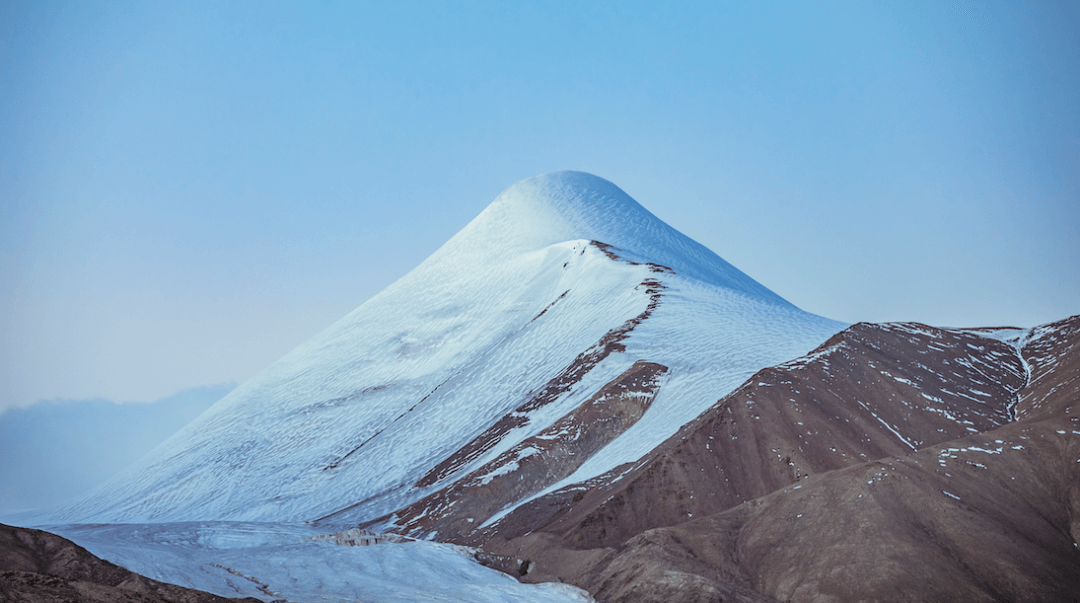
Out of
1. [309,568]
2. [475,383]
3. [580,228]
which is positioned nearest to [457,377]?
[475,383]

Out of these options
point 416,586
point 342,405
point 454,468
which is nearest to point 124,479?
point 342,405

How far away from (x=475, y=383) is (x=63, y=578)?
27.0m

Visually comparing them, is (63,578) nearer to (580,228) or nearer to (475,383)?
(475,383)

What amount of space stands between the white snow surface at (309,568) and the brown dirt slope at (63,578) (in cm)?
247

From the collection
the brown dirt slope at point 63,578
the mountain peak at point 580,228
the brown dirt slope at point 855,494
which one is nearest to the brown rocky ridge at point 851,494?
the brown dirt slope at point 855,494

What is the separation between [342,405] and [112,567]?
91.7 feet

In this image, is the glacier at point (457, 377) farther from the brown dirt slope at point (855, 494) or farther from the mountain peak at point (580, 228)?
the brown dirt slope at point (855, 494)

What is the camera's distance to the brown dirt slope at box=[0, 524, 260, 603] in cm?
1036

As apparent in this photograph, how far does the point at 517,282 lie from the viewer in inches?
1815

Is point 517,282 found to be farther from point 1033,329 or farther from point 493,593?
point 493,593

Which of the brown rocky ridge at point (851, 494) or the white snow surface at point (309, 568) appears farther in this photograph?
the brown rocky ridge at point (851, 494)

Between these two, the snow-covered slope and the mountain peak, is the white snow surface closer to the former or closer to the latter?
the snow-covered slope

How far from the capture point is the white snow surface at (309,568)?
15.5 metres

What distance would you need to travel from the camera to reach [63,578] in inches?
437
